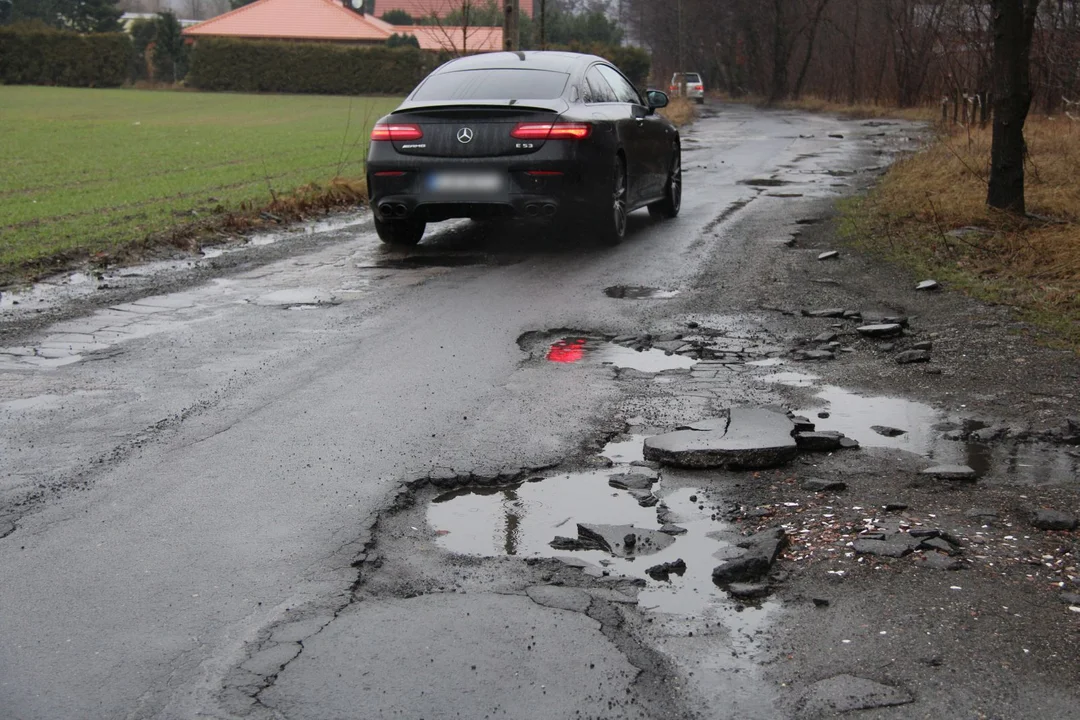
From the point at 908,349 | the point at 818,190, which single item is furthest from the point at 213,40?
the point at 908,349

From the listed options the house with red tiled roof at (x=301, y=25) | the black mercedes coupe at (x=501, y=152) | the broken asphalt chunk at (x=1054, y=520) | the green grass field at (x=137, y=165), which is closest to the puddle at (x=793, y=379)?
the broken asphalt chunk at (x=1054, y=520)

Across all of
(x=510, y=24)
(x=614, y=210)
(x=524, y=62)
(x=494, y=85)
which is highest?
(x=510, y=24)

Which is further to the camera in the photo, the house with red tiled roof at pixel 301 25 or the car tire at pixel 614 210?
the house with red tiled roof at pixel 301 25

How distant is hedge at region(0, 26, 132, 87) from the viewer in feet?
199

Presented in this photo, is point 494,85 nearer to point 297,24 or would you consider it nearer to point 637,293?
point 637,293

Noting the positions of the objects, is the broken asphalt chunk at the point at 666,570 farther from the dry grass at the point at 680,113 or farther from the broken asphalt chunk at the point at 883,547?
the dry grass at the point at 680,113

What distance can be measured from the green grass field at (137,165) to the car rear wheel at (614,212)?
14.2 ft

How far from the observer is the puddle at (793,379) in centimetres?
610

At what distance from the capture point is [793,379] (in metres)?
6.20

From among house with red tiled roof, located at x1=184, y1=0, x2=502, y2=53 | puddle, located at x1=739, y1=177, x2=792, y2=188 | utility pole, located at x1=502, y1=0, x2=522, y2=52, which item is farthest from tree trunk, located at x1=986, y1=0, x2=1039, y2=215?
house with red tiled roof, located at x1=184, y1=0, x2=502, y2=53

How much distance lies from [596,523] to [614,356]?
2578 mm

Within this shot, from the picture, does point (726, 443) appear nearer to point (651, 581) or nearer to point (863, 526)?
point (863, 526)

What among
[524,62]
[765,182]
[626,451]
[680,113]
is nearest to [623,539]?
[626,451]

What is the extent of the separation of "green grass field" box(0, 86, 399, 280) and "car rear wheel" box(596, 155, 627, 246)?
4.32 meters
